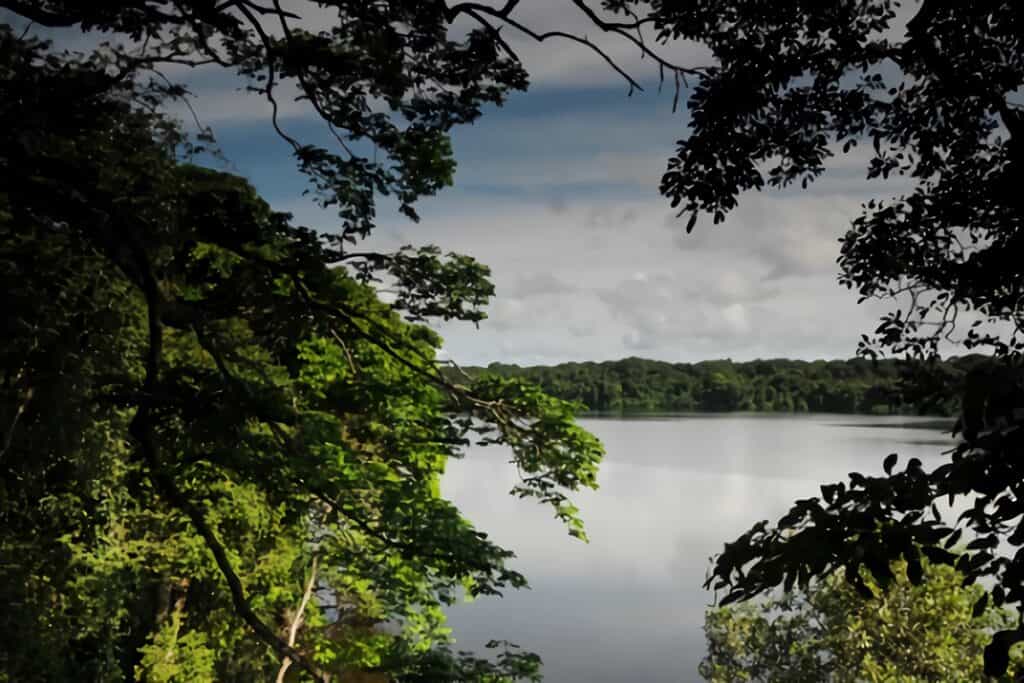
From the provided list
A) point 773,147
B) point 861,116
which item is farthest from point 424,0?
point 861,116

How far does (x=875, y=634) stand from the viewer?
1529cm

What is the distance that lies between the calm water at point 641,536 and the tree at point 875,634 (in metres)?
5.23

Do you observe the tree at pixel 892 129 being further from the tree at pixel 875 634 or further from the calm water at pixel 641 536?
the calm water at pixel 641 536

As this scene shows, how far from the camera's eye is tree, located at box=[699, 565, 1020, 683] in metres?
14.6

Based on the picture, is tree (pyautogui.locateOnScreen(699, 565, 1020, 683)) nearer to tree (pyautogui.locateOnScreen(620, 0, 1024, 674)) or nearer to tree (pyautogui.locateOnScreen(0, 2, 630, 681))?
tree (pyautogui.locateOnScreen(0, 2, 630, 681))

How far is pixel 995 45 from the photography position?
16.8 ft

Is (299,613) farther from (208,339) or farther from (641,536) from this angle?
(641,536)

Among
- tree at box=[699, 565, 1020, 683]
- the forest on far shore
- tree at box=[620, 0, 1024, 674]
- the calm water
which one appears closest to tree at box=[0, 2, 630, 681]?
tree at box=[620, 0, 1024, 674]

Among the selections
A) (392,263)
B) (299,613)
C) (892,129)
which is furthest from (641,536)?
(892,129)

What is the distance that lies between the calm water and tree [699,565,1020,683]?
17.2ft

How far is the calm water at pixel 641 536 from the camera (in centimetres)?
3372

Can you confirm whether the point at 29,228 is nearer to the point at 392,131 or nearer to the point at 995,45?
the point at 392,131

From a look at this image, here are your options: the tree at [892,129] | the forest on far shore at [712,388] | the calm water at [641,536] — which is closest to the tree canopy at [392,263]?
the tree at [892,129]

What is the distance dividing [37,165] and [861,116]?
494 centimetres
